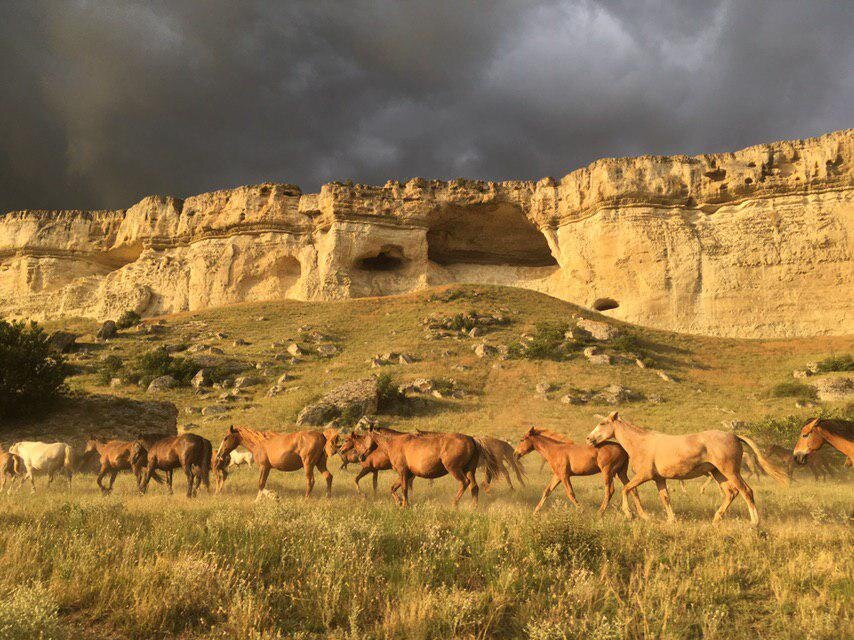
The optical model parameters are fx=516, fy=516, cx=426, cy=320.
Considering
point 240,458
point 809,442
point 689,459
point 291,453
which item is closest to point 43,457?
point 291,453

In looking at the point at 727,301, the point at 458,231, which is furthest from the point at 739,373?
the point at 458,231

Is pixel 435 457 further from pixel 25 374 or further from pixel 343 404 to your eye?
pixel 25 374

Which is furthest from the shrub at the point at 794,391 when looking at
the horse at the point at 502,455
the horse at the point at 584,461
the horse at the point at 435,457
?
the horse at the point at 435,457

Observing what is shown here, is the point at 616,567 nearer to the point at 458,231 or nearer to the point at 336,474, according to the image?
the point at 336,474

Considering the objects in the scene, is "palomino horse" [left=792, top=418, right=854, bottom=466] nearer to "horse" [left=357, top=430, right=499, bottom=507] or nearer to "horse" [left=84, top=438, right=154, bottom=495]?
"horse" [left=357, top=430, right=499, bottom=507]

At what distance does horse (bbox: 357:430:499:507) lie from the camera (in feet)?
31.1

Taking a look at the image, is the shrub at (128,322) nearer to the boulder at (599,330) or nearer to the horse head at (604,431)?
the boulder at (599,330)

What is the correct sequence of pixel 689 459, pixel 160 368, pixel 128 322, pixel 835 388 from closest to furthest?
pixel 689 459
pixel 835 388
pixel 160 368
pixel 128 322

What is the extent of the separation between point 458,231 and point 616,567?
4932 centimetres

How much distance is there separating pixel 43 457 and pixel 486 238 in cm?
4691

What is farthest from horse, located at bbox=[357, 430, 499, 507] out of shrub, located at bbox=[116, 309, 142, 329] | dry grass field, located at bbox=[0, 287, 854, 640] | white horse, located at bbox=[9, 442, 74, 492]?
shrub, located at bbox=[116, 309, 142, 329]

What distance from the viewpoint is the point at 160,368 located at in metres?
28.9

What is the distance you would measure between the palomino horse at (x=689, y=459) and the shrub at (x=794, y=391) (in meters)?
20.6

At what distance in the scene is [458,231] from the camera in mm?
53344
